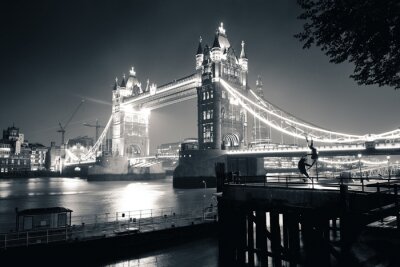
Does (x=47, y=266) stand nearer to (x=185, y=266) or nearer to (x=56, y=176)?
(x=185, y=266)

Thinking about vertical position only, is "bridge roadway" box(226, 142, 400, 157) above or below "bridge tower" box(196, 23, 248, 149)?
below

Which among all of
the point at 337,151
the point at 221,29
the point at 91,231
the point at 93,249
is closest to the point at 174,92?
the point at 221,29

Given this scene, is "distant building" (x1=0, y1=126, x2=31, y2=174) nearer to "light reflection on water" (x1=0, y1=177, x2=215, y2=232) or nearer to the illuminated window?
"light reflection on water" (x1=0, y1=177, x2=215, y2=232)

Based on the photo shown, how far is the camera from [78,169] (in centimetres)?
19025

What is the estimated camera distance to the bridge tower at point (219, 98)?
9056 centimetres

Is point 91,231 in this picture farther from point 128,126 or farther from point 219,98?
point 128,126

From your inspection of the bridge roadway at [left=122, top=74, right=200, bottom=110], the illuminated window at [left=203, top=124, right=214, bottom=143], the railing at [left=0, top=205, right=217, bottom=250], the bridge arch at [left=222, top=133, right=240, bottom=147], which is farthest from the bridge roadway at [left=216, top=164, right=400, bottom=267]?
the bridge roadway at [left=122, top=74, right=200, bottom=110]

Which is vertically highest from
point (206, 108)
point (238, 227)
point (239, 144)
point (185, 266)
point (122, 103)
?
point (122, 103)

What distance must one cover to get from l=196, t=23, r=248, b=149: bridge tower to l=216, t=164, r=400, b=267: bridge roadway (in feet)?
228

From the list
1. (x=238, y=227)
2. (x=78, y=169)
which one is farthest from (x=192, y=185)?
(x=78, y=169)

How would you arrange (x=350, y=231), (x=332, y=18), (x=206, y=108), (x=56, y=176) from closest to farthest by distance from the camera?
(x=350, y=231) < (x=332, y=18) < (x=206, y=108) < (x=56, y=176)

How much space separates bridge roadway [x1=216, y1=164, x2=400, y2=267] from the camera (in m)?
11.5

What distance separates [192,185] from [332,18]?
66.8 metres

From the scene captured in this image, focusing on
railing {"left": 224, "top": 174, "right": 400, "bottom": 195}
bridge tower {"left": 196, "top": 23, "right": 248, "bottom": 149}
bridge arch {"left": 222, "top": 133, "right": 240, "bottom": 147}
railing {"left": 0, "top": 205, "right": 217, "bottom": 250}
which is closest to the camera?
railing {"left": 224, "top": 174, "right": 400, "bottom": 195}
